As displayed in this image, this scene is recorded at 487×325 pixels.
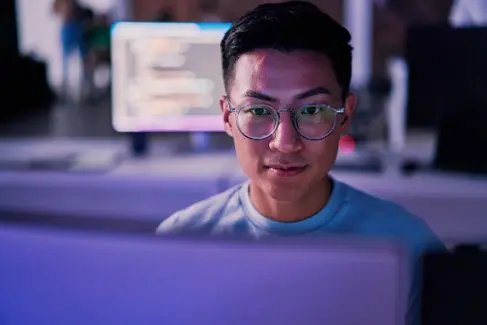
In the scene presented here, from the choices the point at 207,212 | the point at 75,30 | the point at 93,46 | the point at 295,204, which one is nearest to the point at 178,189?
the point at 207,212

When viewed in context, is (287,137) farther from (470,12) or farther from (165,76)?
(470,12)

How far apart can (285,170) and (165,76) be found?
4.30 feet

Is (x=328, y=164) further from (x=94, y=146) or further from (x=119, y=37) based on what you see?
(x=94, y=146)

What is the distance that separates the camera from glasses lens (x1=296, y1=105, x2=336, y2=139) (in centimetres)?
93

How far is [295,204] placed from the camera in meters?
1.01

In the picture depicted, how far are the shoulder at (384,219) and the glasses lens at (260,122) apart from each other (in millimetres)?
206

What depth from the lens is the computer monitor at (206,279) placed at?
1.58 feet

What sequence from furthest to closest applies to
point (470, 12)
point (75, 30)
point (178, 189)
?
point (75, 30) → point (470, 12) → point (178, 189)

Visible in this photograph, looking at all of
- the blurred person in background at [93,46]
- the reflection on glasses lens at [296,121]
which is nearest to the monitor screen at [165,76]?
the reflection on glasses lens at [296,121]

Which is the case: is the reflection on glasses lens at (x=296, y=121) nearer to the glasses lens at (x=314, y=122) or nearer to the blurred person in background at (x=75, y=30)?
the glasses lens at (x=314, y=122)

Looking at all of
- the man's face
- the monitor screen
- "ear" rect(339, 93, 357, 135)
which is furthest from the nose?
the monitor screen

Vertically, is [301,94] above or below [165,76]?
above

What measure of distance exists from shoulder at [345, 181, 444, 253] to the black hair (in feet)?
0.60

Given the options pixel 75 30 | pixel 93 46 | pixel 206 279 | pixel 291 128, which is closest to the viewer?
pixel 206 279
